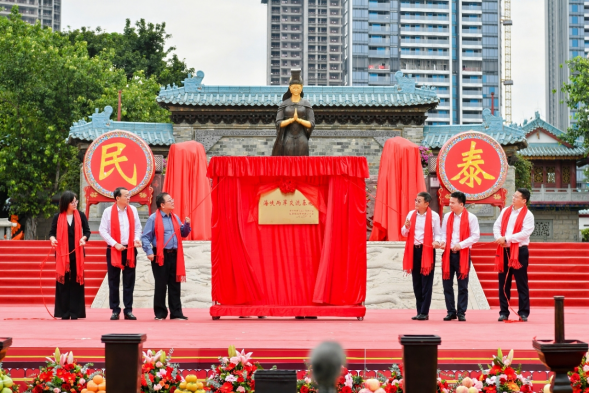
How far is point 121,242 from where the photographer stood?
8.57m

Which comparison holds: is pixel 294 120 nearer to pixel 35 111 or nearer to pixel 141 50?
pixel 35 111

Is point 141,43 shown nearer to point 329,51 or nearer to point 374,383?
point 374,383

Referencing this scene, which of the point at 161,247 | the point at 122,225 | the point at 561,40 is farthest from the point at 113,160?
the point at 561,40

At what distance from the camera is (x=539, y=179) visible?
3362cm

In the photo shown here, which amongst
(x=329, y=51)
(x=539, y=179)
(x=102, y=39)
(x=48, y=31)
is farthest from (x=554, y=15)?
(x=48, y=31)

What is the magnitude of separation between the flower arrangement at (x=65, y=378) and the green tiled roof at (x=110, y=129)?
15.6 m

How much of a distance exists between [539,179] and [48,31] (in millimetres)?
21478

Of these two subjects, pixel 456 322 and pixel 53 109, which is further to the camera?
pixel 53 109

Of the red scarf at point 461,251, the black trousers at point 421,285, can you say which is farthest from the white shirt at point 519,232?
the black trousers at point 421,285

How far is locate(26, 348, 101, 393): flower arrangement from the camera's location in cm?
468

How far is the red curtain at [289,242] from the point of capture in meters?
7.73

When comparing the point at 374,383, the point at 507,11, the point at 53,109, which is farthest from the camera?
the point at 507,11

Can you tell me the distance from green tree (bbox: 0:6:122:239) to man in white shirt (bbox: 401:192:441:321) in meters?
16.9

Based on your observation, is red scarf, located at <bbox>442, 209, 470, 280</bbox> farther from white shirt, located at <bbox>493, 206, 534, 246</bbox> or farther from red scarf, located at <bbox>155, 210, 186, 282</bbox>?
red scarf, located at <bbox>155, 210, 186, 282</bbox>
